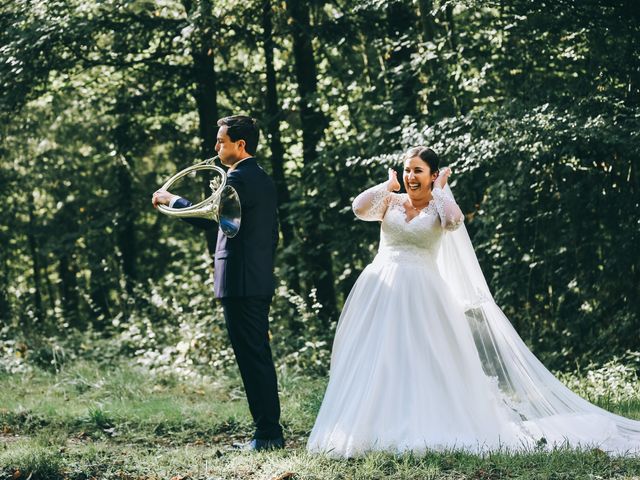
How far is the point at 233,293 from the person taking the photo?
5660 millimetres

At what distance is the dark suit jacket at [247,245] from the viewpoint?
566 cm

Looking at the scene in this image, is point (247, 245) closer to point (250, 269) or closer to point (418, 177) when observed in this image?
point (250, 269)

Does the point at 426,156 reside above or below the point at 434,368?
above

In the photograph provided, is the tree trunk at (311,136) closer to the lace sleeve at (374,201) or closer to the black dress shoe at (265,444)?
the lace sleeve at (374,201)

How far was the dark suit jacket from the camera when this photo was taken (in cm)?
566

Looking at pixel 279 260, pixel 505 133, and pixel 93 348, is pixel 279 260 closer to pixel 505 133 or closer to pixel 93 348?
pixel 93 348

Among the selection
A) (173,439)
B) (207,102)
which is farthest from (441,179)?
(207,102)

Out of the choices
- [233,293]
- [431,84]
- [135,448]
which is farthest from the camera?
[431,84]

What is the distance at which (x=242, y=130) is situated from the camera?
5812 mm

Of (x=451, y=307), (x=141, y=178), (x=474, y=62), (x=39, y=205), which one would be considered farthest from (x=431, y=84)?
(x=39, y=205)

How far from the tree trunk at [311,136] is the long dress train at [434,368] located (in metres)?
5.37

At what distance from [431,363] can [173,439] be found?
Answer: 7.42 feet

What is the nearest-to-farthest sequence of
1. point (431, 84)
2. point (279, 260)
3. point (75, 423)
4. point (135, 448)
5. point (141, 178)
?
point (135, 448), point (75, 423), point (431, 84), point (279, 260), point (141, 178)

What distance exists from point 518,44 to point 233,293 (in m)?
5.25
